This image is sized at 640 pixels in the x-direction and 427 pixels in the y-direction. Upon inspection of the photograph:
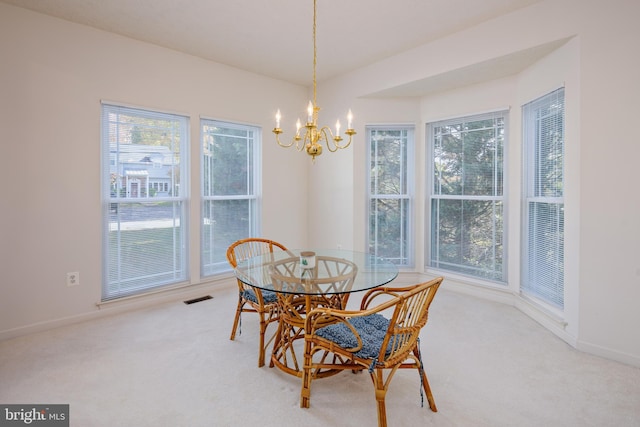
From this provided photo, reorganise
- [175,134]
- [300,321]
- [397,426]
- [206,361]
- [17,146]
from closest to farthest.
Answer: [397,426] < [300,321] < [206,361] < [17,146] < [175,134]

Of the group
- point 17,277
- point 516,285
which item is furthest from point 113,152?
point 516,285

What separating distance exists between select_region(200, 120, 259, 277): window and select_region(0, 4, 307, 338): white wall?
641mm

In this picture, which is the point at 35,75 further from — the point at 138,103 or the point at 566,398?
the point at 566,398

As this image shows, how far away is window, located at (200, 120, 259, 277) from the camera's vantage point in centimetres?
405

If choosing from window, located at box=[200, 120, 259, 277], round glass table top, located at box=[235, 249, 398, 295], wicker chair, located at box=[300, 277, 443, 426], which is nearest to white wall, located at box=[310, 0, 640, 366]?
round glass table top, located at box=[235, 249, 398, 295]

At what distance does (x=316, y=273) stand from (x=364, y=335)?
60 centimetres

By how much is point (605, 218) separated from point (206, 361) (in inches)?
125

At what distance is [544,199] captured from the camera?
10.3ft

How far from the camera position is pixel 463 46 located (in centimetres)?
331

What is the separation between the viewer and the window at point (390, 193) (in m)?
4.43

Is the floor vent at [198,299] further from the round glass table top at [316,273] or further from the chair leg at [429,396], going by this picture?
the chair leg at [429,396]

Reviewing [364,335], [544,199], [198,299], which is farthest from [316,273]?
[544,199]

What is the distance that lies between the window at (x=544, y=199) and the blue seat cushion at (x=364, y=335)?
199 centimetres

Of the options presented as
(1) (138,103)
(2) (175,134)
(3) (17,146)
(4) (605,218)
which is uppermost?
(1) (138,103)
